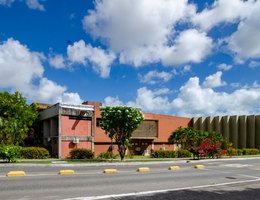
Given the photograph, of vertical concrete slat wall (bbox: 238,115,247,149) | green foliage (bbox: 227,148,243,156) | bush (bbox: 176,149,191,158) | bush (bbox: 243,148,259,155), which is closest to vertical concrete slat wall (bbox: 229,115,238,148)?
vertical concrete slat wall (bbox: 238,115,247,149)

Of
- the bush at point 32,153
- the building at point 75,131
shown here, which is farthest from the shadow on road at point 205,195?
the building at point 75,131

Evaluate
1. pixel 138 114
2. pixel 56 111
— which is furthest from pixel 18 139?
pixel 138 114

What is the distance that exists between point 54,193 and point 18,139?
25.8 m

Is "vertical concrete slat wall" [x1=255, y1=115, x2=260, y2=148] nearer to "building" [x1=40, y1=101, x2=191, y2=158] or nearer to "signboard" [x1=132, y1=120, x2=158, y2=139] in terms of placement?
"signboard" [x1=132, y1=120, x2=158, y2=139]

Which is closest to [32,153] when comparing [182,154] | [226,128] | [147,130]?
[182,154]

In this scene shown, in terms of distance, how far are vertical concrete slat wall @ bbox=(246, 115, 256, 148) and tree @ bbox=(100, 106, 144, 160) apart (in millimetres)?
27309

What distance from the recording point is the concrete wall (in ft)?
165

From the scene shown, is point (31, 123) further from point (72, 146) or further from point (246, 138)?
point (246, 138)

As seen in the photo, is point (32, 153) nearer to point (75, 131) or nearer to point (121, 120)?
point (75, 131)

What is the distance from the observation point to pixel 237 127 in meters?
51.5

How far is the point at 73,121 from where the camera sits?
36594 mm

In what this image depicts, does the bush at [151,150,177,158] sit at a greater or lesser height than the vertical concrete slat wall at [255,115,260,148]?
lesser

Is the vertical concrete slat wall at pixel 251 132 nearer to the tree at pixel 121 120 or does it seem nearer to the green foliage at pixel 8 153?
the tree at pixel 121 120

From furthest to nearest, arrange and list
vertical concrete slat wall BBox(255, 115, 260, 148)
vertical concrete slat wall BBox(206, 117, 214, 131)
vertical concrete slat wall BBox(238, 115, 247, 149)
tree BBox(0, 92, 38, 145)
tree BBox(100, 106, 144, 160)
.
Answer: vertical concrete slat wall BBox(206, 117, 214, 131) < vertical concrete slat wall BBox(238, 115, 247, 149) < vertical concrete slat wall BBox(255, 115, 260, 148) < tree BBox(0, 92, 38, 145) < tree BBox(100, 106, 144, 160)
